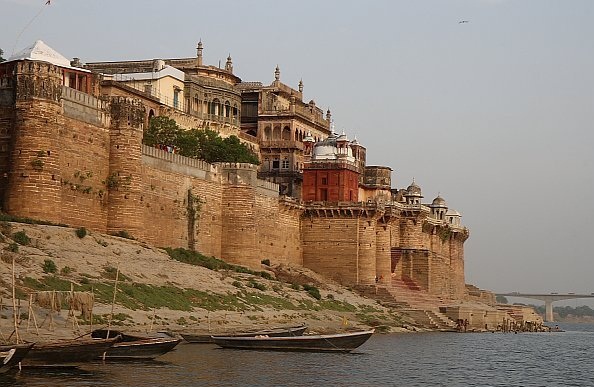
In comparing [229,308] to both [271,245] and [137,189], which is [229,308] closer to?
[137,189]

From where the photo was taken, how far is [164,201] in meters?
61.2

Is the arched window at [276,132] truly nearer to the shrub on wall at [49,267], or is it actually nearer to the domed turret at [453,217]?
the domed turret at [453,217]

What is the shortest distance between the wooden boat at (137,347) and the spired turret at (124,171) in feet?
55.6

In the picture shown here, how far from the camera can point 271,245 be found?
245 ft

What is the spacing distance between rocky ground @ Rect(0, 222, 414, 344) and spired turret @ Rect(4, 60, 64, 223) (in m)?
1.84

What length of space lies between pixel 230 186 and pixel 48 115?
19742 mm

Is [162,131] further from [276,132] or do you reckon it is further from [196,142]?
[276,132]

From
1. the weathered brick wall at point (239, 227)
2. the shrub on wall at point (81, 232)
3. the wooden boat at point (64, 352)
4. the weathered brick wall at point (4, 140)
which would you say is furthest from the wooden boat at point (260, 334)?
the weathered brick wall at point (239, 227)

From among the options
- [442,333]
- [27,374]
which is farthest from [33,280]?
[442,333]

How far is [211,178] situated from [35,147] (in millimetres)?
18436

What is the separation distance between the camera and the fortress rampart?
165ft

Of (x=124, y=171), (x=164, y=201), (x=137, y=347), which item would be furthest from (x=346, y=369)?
(x=164, y=201)

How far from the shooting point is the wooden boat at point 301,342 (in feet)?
149

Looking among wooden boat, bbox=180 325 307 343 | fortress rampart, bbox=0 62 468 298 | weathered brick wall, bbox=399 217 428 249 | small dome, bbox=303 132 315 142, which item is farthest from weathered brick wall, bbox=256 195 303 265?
wooden boat, bbox=180 325 307 343
